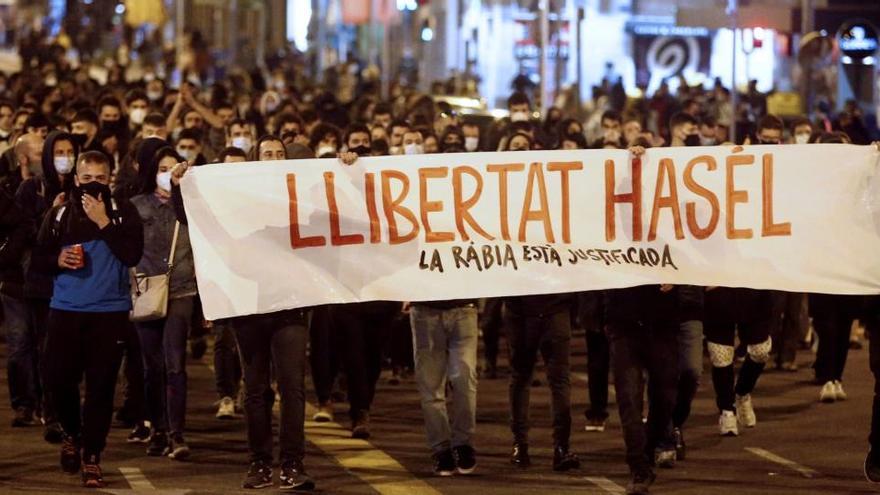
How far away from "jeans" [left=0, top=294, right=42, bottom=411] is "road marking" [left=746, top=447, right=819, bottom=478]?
192 inches

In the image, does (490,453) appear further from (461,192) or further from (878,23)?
(878,23)

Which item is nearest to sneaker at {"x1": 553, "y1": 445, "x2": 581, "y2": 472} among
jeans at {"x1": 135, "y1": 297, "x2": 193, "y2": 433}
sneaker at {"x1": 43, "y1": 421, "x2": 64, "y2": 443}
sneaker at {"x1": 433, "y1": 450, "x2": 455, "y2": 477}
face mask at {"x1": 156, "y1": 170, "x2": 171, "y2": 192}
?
sneaker at {"x1": 433, "y1": 450, "x2": 455, "y2": 477}

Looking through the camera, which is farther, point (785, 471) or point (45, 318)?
point (45, 318)

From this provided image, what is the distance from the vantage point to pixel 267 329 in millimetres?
11297

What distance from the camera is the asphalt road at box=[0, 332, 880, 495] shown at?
37.4 feet

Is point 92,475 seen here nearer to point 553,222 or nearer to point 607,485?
point 607,485

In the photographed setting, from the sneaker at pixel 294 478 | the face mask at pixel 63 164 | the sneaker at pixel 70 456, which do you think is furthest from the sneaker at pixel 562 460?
the face mask at pixel 63 164

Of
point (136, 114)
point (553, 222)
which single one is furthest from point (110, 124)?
point (553, 222)

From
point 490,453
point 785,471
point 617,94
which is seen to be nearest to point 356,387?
point 490,453

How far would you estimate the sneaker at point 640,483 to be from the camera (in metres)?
11.0

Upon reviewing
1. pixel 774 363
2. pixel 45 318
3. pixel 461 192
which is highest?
pixel 461 192

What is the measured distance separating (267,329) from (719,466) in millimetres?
2989

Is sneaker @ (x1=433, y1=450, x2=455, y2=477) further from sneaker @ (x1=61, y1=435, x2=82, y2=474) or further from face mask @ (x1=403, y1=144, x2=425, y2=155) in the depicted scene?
face mask @ (x1=403, y1=144, x2=425, y2=155)

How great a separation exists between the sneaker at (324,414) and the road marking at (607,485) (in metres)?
3.02
